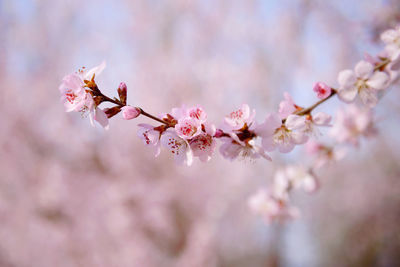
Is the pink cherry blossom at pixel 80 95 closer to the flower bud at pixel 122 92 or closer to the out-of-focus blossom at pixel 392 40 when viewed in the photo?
the flower bud at pixel 122 92

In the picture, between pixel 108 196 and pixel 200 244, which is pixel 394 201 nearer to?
pixel 200 244

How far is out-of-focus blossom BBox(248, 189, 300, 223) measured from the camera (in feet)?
3.62

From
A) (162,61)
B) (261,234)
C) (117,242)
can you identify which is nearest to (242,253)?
(261,234)

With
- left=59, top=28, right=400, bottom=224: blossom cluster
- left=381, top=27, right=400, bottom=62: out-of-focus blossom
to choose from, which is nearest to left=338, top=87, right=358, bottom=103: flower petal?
left=59, top=28, right=400, bottom=224: blossom cluster

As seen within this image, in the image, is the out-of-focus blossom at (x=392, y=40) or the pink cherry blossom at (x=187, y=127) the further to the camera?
the out-of-focus blossom at (x=392, y=40)

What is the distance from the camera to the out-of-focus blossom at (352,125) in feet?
3.63

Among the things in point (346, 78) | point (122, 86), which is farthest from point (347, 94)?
point (122, 86)

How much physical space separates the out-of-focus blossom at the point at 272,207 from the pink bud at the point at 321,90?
0.58 meters

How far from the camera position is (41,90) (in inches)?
123

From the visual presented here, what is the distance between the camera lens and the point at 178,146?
22.3 inches

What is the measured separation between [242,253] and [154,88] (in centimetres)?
255

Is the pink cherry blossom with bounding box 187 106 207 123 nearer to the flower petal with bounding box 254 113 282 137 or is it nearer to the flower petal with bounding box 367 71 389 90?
the flower petal with bounding box 254 113 282 137

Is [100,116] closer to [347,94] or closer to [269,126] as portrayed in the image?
[269,126]

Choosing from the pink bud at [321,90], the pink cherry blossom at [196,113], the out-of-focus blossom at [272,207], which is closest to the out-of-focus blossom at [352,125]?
the out-of-focus blossom at [272,207]
